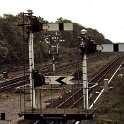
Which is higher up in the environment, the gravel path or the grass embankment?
the grass embankment

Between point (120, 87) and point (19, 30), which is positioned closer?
point (120, 87)

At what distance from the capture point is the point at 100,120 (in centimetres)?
1694

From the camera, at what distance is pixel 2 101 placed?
2512cm

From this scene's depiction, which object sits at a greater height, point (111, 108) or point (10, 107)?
point (111, 108)

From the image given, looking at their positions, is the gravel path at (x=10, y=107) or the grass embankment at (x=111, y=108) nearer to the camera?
the grass embankment at (x=111, y=108)

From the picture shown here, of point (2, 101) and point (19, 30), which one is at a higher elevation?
point (19, 30)

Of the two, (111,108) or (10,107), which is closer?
(111,108)

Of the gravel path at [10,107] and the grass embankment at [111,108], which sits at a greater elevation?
the grass embankment at [111,108]

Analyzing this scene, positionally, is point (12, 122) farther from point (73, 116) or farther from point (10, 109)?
point (73, 116)

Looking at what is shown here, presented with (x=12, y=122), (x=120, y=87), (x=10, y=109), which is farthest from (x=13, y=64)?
(x=12, y=122)

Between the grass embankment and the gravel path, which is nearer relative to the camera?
the grass embankment

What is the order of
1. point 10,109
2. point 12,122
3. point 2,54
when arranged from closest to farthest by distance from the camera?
point 12,122
point 10,109
point 2,54

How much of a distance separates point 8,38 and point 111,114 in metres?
42.0

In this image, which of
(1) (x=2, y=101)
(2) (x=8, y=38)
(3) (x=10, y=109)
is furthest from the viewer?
(2) (x=8, y=38)
